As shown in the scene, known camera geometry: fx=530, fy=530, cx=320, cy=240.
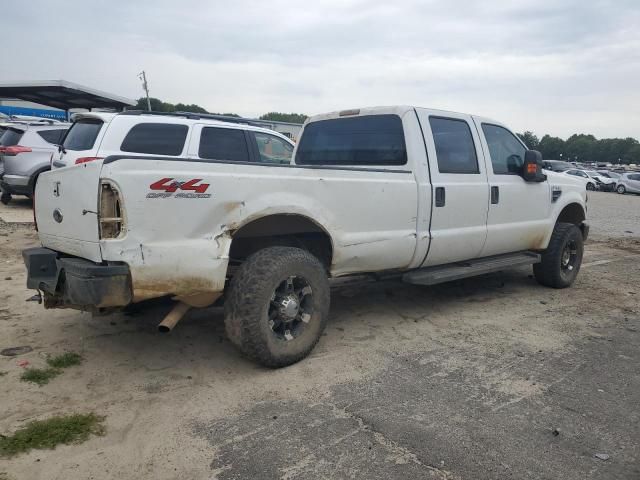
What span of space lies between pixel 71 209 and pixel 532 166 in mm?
4678

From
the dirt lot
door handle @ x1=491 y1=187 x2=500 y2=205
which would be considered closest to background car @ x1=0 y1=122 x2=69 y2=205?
the dirt lot

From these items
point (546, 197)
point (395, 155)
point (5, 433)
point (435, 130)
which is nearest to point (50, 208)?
point (5, 433)

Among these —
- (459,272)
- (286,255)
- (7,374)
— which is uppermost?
(286,255)

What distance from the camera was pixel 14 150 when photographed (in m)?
10.8

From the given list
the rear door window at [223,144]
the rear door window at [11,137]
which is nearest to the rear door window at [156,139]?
the rear door window at [223,144]

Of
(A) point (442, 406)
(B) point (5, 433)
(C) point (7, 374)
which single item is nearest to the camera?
(B) point (5, 433)

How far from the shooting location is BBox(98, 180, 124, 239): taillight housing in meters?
3.15

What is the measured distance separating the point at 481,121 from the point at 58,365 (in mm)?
4634

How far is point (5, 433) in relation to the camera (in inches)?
115

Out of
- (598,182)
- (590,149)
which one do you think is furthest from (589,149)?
(598,182)

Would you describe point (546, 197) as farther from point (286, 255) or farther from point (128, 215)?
point (128, 215)

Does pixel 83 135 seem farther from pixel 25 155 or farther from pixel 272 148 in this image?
pixel 25 155

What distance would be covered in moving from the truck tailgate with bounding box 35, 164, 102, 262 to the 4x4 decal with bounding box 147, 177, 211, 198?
A: 0.34 metres

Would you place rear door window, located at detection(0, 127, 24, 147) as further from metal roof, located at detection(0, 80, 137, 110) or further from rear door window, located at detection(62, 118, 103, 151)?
rear door window, located at detection(62, 118, 103, 151)
